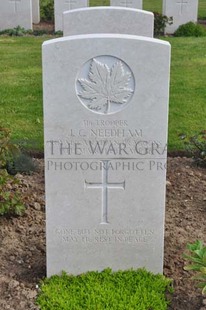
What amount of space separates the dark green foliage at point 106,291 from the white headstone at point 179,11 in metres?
11.0

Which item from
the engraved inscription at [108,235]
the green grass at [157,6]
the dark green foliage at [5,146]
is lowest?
the green grass at [157,6]

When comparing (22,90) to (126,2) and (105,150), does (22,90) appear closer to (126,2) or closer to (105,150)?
(105,150)

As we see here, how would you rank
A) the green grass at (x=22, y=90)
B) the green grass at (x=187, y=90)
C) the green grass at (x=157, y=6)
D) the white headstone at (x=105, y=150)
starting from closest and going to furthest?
1. the white headstone at (x=105, y=150)
2. the green grass at (x=22, y=90)
3. the green grass at (x=187, y=90)
4. the green grass at (x=157, y=6)

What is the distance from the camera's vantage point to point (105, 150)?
3.76 meters

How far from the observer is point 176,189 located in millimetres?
5449

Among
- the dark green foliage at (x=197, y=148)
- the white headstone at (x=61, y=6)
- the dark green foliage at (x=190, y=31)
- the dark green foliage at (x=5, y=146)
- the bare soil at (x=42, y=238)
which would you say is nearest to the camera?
the bare soil at (x=42, y=238)

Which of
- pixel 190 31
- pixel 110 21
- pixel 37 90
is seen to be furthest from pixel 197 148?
pixel 190 31

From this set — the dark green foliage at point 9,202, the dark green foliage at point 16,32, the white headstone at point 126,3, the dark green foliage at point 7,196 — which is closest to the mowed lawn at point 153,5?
the white headstone at point 126,3

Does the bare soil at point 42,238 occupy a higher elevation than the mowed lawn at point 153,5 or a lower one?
higher

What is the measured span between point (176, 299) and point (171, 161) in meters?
2.43

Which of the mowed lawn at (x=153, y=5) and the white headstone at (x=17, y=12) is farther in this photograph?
the mowed lawn at (x=153, y=5)

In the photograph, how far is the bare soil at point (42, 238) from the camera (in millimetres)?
3883

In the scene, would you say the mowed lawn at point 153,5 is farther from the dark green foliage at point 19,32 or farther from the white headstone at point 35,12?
the dark green foliage at point 19,32

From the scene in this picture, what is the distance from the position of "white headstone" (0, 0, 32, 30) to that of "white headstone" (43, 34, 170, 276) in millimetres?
10861
